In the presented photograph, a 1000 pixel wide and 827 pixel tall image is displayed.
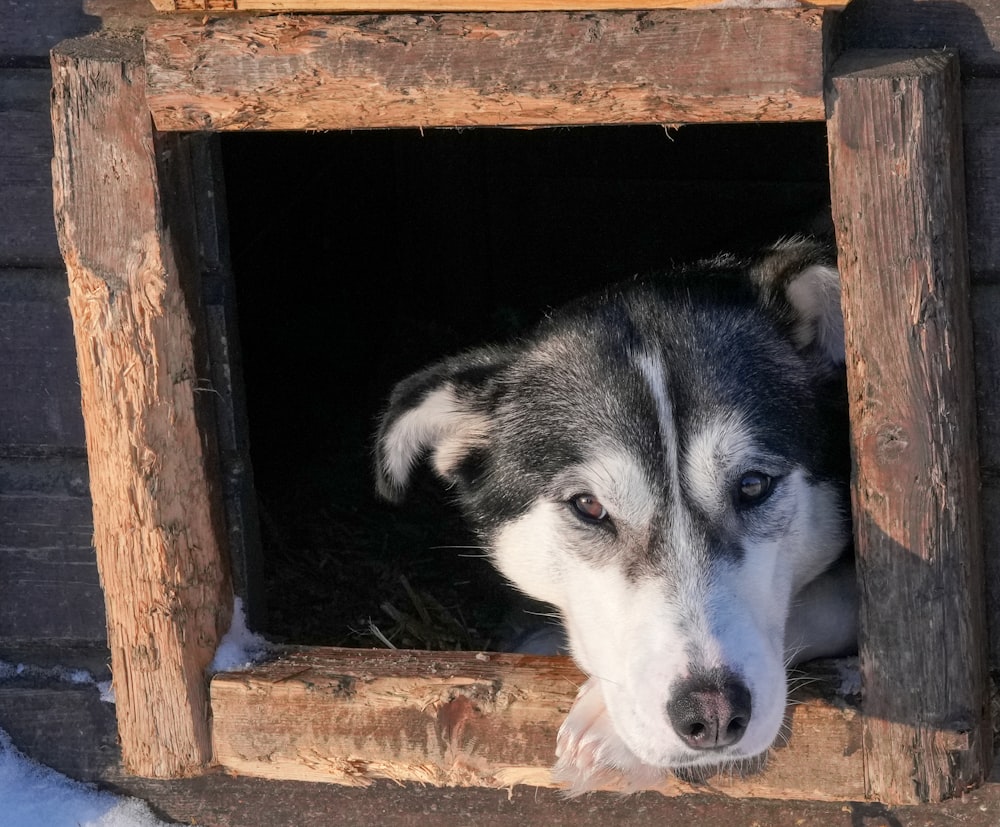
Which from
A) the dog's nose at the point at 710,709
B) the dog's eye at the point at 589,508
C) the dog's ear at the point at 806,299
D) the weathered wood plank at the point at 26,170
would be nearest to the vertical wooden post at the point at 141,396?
the weathered wood plank at the point at 26,170

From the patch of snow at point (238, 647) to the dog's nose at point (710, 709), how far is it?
96 centimetres

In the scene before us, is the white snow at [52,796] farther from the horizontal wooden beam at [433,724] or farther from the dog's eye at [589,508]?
the dog's eye at [589,508]

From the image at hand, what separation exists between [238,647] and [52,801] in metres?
0.88

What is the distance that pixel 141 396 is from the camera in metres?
2.30

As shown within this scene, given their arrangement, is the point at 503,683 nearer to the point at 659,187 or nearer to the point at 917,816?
the point at 917,816

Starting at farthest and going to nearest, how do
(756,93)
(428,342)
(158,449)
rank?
(428,342)
(158,449)
(756,93)

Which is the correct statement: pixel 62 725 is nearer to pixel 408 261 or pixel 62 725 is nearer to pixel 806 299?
pixel 806 299

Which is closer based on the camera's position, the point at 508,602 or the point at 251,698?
the point at 251,698

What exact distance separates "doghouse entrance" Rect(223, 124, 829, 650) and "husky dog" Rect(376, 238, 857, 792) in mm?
703

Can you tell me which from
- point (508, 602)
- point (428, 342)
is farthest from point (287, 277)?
point (508, 602)

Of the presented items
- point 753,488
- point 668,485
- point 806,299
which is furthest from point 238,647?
point 806,299

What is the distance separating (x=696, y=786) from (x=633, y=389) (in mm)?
798

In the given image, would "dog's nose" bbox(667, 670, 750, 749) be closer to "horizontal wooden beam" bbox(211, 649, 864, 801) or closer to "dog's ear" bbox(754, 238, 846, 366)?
"horizontal wooden beam" bbox(211, 649, 864, 801)

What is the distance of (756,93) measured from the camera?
2012 mm
